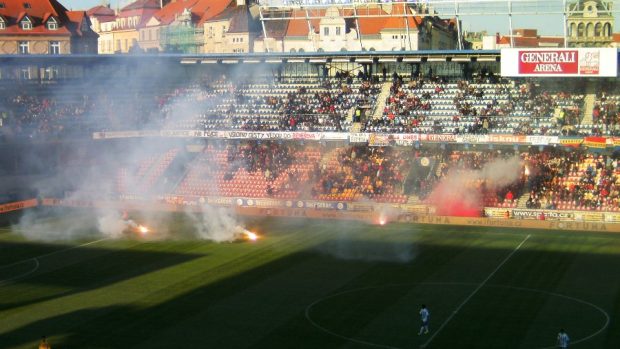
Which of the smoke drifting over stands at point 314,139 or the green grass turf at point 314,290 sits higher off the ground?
the smoke drifting over stands at point 314,139

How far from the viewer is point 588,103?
178 ft

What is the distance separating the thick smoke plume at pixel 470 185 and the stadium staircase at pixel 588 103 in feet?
15.7

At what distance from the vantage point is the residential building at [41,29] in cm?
9356

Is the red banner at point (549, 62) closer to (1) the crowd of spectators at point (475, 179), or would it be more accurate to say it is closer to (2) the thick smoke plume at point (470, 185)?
(1) the crowd of spectators at point (475, 179)

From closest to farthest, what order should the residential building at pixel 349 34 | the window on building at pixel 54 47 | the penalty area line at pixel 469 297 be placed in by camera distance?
the penalty area line at pixel 469 297 → the residential building at pixel 349 34 → the window on building at pixel 54 47

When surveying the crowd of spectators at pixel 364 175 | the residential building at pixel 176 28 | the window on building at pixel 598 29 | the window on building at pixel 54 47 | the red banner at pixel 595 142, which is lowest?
the crowd of spectators at pixel 364 175

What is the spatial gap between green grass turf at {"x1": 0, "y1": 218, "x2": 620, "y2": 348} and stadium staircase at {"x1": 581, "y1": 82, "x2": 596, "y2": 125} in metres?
11.3

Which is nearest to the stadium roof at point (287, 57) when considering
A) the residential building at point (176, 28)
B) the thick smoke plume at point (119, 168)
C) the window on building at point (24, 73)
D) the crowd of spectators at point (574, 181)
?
the thick smoke plume at point (119, 168)

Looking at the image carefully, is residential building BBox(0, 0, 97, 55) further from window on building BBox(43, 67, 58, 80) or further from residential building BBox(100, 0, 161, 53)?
window on building BBox(43, 67, 58, 80)

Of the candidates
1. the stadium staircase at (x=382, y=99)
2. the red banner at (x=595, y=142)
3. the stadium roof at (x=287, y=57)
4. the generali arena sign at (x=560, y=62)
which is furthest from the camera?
the stadium staircase at (x=382, y=99)

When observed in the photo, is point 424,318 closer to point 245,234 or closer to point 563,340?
point 563,340

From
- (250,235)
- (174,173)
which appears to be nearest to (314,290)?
(250,235)

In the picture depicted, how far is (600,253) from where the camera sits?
128ft

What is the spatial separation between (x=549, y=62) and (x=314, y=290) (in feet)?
89.4
